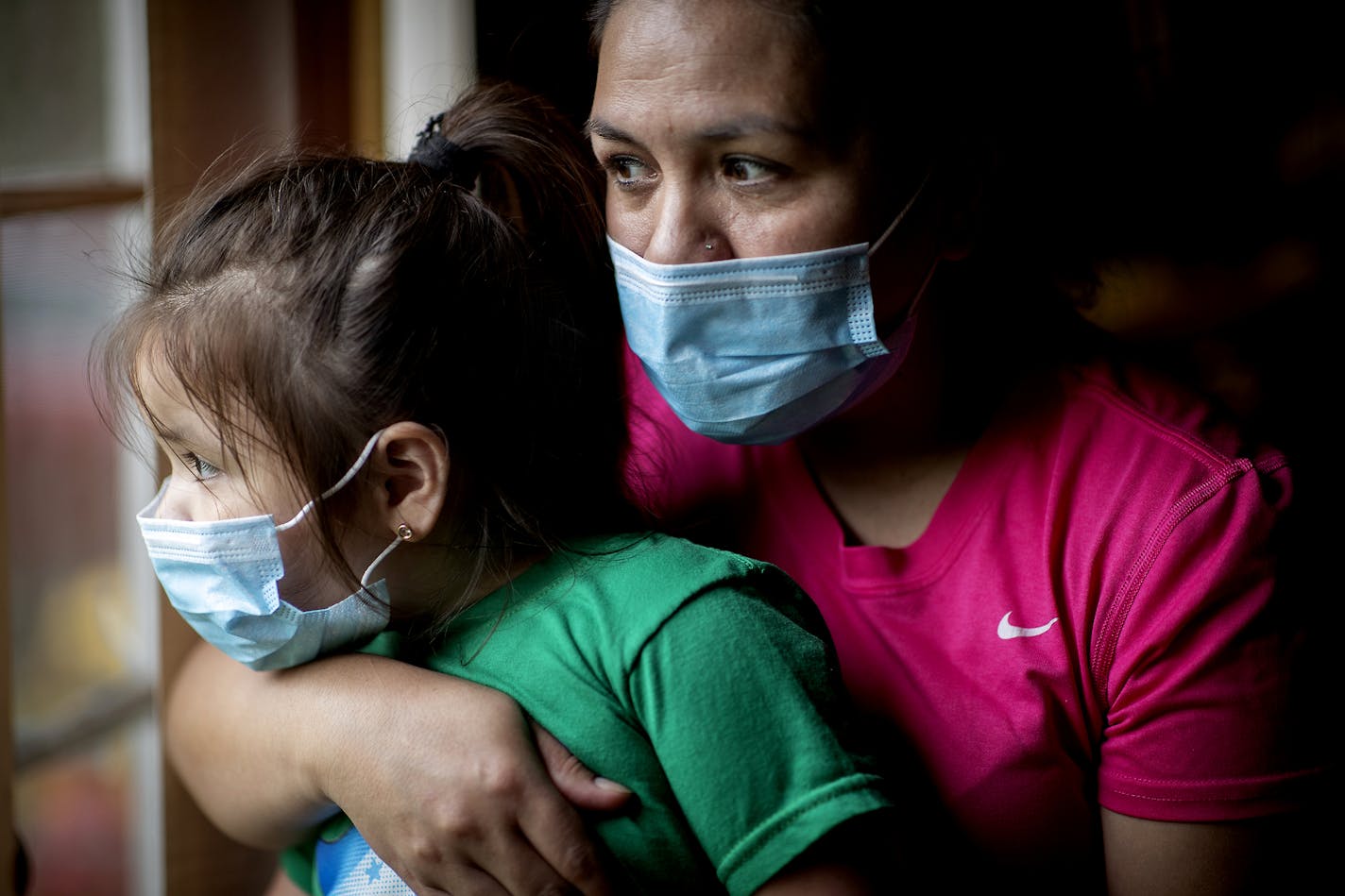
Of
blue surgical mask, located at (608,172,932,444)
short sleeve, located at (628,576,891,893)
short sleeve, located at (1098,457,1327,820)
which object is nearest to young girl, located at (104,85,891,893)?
short sleeve, located at (628,576,891,893)

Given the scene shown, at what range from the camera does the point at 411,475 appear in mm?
1112

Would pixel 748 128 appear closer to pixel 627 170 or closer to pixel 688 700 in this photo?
pixel 627 170

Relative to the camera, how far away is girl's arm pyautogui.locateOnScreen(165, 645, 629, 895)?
1.00 meters

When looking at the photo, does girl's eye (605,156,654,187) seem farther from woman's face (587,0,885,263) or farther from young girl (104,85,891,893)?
young girl (104,85,891,893)

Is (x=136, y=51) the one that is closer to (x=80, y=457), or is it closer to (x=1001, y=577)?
(x=80, y=457)

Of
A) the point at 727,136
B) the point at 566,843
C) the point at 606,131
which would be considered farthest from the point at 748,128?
the point at 566,843

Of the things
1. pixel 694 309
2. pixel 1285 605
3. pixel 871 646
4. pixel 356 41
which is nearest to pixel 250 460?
pixel 694 309

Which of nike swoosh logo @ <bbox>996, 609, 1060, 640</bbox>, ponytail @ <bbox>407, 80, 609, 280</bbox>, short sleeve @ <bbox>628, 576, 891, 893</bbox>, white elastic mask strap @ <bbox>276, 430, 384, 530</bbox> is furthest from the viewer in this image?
ponytail @ <bbox>407, 80, 609, 280</bbox>

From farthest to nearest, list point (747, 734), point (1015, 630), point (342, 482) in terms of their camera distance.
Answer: point (1015, 630) < point (342, 482) < point (747, 734)

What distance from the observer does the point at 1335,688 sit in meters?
1.17

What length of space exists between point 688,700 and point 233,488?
50 centimetres

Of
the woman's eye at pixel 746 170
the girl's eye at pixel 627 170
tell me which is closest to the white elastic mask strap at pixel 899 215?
the woman's eye at pixel 746 170

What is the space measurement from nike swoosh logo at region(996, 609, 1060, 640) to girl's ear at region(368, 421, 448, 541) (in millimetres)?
609

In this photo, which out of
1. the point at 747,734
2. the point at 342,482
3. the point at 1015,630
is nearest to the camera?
the point at 747,734
